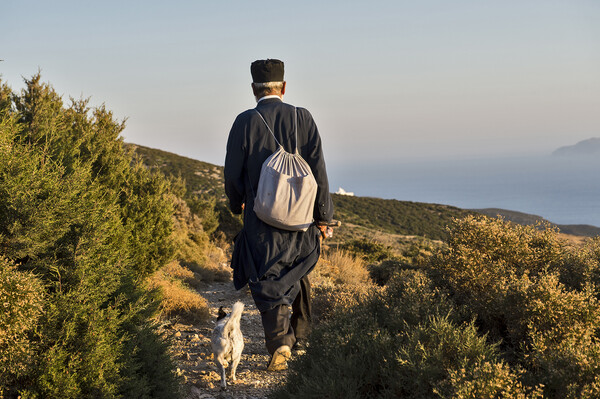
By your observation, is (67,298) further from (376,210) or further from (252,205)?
(376,210)

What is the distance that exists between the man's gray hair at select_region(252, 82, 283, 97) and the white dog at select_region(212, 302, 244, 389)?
6.32 feet

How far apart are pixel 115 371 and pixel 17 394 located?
0.50m

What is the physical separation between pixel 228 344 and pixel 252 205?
47.6 inches

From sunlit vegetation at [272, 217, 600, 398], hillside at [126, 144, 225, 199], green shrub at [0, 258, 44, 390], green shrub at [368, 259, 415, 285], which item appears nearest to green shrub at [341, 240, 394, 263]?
green shrub at [368, 259, 415, 285]

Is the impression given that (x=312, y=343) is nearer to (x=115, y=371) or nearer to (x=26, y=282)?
(x=115, y=371)

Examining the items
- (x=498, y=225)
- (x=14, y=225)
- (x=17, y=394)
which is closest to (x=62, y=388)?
(x=17, y=394)

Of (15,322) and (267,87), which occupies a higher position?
(267,87)

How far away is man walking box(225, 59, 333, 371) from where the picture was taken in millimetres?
3963

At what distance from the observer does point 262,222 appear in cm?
403

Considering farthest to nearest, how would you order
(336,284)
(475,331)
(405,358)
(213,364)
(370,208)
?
(370,208)
(336,284)
(213,364)
(475,331)
(405,358)

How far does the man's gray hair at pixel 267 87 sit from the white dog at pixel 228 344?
75.9 inches

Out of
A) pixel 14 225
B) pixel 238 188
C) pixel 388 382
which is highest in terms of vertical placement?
pixel 238 188

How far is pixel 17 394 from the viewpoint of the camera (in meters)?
2.62

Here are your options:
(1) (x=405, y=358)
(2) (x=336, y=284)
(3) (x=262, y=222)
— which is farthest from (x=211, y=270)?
(1) (x=405, y=358)
